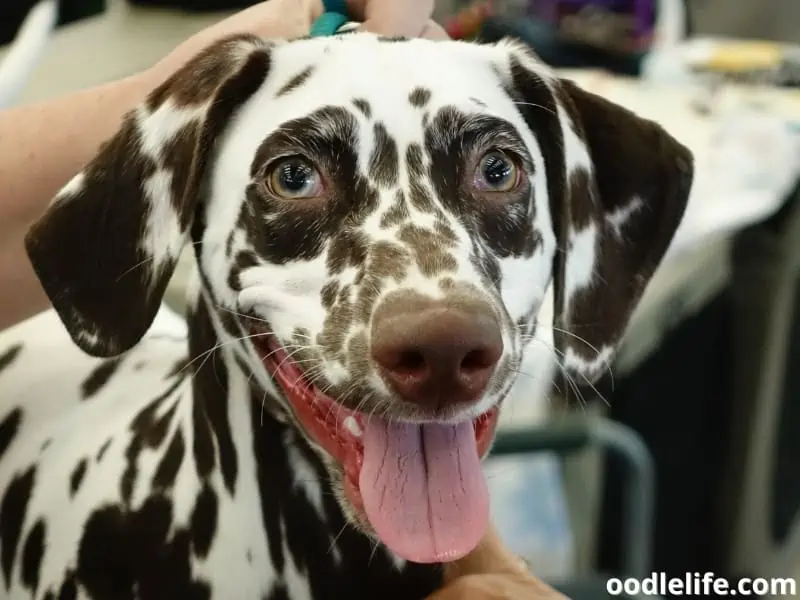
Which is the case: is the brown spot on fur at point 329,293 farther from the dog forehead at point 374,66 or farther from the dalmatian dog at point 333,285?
the dog forehead at point 374,66

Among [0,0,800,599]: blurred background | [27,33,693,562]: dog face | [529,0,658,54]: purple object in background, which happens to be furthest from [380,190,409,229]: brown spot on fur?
[529,0,658,54]: purple object in background

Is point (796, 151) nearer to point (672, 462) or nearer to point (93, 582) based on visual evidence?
point (672, 462)

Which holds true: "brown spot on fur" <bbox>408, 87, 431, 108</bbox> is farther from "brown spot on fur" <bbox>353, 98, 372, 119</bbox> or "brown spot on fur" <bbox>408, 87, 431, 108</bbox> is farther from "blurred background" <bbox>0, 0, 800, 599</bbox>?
"blurred background" <bbox>0, 0, 800, 599</bbox>

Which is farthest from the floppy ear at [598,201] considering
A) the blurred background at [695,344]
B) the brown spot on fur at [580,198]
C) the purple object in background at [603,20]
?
the purple object in background at [603,20]

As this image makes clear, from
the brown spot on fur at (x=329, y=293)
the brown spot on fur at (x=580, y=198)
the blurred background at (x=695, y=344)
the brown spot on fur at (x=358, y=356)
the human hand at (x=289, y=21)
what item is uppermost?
the human hand at (x=289, y=21)

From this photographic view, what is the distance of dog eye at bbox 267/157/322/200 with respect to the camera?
1.81 feet

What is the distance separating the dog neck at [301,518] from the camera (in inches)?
24.8

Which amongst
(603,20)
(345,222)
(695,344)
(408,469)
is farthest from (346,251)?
(603,20)

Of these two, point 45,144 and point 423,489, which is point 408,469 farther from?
point 45,144

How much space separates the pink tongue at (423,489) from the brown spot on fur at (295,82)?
0.66 feet

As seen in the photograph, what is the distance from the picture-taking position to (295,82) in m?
0.57

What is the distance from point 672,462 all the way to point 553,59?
2.53ft

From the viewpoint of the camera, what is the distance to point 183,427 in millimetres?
681

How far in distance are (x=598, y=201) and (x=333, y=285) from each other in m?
0.22
